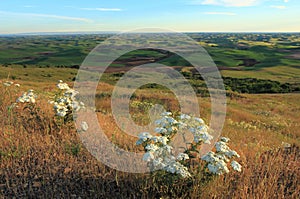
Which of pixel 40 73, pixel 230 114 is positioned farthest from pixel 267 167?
pixel 40 73

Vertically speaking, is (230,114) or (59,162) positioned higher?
(59,162)

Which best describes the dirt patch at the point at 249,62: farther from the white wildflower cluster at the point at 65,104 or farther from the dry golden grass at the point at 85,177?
the white wildflower cluster at the point at 65,104

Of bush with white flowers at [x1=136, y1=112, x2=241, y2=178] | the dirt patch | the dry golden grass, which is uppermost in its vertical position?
bush with white flowers at [x1=136, y1=112, x2=241, y2=178]

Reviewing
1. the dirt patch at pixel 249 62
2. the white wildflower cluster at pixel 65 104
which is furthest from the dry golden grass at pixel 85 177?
the dirt patch at pixel 249 62

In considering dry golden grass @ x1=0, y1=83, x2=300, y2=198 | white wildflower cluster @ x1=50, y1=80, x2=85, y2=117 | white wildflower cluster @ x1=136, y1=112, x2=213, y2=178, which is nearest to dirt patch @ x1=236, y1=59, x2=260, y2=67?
dry golden grass @ x1=0, y1=83, x2=300, y2=198

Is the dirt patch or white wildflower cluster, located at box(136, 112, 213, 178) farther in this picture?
the dirt patch

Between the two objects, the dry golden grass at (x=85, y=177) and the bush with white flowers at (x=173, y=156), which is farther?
the dry golden grass at (x=85, y=177)

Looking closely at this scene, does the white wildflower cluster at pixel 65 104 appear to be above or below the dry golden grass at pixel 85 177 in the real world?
above

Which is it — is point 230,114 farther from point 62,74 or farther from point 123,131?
point 62,74

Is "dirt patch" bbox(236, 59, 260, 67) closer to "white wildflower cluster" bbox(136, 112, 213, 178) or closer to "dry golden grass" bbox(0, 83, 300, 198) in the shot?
"dry golden grass" bbox(0, 83, 300, 198)

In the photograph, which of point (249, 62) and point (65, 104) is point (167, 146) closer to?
point (65, 104)

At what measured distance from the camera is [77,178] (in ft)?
13.2

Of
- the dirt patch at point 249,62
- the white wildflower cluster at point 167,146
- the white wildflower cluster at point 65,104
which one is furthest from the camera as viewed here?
the dirt patch at point 249,62

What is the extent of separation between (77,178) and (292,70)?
79.2 metres
